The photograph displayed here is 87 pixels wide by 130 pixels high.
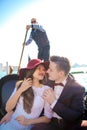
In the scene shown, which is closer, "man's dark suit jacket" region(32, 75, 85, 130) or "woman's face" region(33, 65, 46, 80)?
"man's dark suit jacket" region(32, 75, 85, 130)

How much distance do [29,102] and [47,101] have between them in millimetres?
188

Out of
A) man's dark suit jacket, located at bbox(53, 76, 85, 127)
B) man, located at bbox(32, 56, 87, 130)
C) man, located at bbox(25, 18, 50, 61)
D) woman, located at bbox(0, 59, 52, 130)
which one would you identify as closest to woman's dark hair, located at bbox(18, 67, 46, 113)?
woman, located at bbox(0, 59, 52, 130)

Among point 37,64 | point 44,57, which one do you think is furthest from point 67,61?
point 44,57

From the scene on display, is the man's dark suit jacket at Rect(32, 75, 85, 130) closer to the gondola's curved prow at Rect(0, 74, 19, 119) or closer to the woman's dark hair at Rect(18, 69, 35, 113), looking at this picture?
the woman's dark hair at Rect(18, 69, 35, 113)

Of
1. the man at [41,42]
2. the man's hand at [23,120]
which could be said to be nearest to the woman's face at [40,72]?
the man's hand at [23,120]

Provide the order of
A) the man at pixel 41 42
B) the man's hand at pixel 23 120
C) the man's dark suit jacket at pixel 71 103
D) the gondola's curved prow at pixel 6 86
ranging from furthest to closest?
the man at pixel 41 42, the gondola's curved prow at pixel 6 86, the man's hand at pixel 23 120, the man's dark suit jacket at pixel 71 103

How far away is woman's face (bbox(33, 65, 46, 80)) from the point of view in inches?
110

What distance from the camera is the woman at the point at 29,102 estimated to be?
270 cm

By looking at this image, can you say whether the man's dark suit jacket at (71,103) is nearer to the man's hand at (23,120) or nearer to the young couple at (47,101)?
the young couple at (47,101)

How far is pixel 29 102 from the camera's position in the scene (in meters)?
2.76

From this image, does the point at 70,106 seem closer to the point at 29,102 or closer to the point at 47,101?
the point at 47,101

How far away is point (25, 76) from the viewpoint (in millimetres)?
2930

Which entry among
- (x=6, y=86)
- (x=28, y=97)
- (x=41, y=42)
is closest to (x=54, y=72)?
(x=28, y=97)

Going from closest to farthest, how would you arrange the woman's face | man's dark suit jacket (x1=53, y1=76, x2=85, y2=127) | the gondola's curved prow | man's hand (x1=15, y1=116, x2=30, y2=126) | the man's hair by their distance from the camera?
man's dark suit jacket (x1=53, y1=76, x2=85, y2=127) < the man's hair < man's hand (x1=15, y1=116, x2=30, y2=126) < the woman's face < the gondola's curved prow
